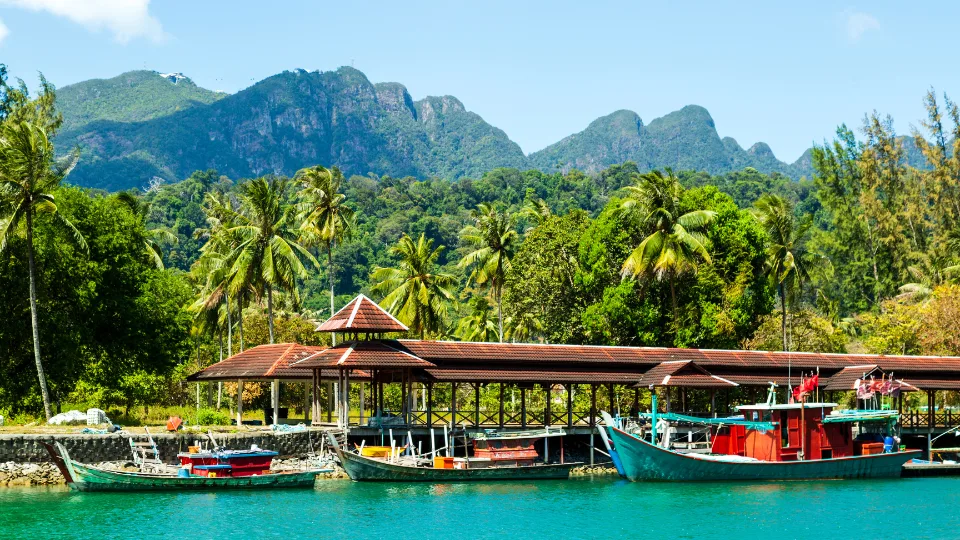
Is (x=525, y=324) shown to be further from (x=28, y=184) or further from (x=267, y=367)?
(x=28, y=184)

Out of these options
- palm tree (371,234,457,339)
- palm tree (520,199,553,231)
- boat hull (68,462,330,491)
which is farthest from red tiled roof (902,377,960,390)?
boat hull (68,462,330,491)

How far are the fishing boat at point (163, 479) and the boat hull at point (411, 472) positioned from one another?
1619 mm

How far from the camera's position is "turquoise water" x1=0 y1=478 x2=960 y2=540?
95.9ft

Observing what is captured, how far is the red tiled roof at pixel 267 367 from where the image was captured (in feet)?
142

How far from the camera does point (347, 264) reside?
122125 mm

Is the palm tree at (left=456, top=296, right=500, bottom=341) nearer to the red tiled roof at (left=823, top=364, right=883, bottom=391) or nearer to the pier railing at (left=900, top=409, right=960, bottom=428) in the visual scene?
the pier railing at (left=900, top=409, right=960, bottom=428)

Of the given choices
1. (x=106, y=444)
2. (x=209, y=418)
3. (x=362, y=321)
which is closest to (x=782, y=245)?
(x=362, y=321)

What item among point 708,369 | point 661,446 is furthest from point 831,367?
point 661,446

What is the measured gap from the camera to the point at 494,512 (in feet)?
107

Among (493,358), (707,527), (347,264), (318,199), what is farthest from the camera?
(347,264)

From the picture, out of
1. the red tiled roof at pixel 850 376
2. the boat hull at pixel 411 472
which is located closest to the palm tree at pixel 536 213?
the red tiled roof at pixel 850 376

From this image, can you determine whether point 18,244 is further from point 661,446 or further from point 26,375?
point 661,446

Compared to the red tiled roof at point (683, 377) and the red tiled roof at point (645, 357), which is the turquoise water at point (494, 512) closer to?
the red tiled roof at point (683, 377)

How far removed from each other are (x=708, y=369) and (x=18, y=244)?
2838 cm
